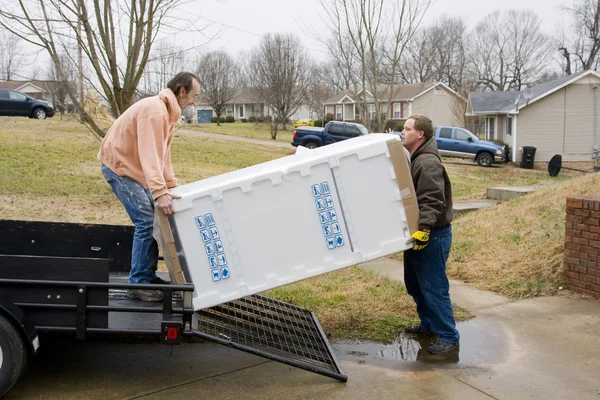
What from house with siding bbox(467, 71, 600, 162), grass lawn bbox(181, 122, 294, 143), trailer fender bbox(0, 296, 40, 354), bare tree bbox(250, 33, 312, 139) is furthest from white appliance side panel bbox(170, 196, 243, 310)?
bare tree bbox(250, 33, 312, 139)

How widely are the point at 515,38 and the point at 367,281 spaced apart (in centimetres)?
7285

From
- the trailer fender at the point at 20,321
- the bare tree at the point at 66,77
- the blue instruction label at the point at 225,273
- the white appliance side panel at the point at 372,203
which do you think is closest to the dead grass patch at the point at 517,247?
the white appliance side panel at the point at 372,203

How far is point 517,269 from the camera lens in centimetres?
737

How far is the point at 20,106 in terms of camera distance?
31438mm

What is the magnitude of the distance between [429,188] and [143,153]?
2145mm

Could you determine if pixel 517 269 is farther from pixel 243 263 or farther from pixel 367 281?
pixel 243 263

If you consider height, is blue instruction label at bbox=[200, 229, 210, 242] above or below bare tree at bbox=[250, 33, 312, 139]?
below

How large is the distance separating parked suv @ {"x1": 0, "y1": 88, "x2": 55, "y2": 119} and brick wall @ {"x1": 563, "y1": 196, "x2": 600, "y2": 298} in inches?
1167

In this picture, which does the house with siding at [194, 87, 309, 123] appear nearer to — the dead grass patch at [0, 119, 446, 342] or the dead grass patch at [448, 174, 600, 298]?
the dead grass patch at [0, 119, 446, 342]

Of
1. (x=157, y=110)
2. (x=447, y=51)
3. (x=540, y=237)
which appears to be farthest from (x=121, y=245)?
(x=447, y=51)

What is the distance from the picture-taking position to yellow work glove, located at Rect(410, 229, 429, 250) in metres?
4.61

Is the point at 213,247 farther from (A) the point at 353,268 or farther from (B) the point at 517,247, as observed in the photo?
(B) the point at 517,247

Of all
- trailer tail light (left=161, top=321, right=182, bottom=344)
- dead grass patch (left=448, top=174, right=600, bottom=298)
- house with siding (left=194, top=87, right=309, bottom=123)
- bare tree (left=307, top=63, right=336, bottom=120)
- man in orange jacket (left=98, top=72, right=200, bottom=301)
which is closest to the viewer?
trailer tail light (left=161, top=321, right=182, bottom=344)

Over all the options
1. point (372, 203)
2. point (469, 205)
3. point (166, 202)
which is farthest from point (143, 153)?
point (469, 205)
